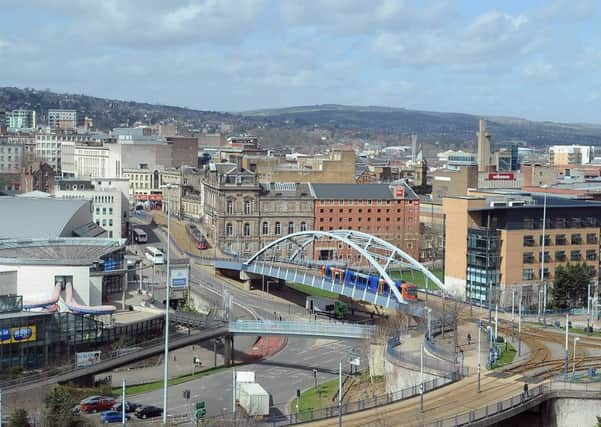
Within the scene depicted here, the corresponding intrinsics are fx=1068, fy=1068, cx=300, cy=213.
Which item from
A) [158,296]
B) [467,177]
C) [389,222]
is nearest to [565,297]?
[158,296]

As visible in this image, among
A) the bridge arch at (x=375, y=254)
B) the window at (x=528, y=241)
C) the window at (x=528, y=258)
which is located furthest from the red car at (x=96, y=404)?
the window at (x=528, y=241)

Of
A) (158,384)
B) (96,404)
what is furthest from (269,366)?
(96,404)

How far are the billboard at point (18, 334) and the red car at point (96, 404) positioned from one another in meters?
7.01

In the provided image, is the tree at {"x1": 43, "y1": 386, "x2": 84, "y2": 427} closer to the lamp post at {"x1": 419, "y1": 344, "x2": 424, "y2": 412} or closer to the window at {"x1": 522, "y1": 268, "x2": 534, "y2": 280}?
the lamp post at {"x1": 419, "y1": 344, "x2": 424, "y2": 412}

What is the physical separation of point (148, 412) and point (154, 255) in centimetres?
4747

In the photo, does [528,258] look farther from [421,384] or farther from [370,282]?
[421,384]

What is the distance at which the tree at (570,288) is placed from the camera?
74375 millimetres

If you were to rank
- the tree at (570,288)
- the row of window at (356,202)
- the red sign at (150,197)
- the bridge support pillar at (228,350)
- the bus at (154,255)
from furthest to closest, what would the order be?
the red sign at (150,197)
the row of window at (356,202)
the bus at (154,255)
the tree at (570,288)
the bridge support pillar at (228,350)

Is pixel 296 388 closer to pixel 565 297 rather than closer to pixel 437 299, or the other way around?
pixel 437 299

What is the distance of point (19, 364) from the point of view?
5412 centimetres

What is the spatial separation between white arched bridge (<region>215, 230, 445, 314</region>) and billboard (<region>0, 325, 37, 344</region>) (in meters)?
23.6

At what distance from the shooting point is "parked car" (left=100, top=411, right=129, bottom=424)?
45812mm

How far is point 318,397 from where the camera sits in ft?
181

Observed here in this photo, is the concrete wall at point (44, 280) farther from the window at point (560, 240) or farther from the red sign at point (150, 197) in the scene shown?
the red sign at point (150, 197)
